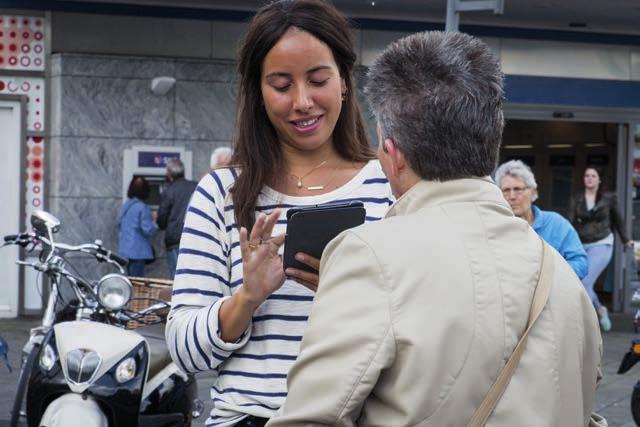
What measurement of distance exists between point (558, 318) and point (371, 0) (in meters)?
11.7

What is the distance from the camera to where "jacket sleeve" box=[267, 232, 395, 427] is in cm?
171

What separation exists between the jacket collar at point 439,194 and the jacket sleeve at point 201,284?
63 centimetres

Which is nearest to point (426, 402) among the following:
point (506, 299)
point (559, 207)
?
point (506, 299)

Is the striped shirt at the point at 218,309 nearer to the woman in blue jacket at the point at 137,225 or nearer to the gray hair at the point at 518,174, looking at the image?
the gray hair at the point at 518,174

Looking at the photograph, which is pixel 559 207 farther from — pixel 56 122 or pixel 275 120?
pixel 275 120

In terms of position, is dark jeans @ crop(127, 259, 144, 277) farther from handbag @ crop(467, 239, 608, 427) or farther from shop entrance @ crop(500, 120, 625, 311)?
handbag @ crop(467, 239, 608, 427)

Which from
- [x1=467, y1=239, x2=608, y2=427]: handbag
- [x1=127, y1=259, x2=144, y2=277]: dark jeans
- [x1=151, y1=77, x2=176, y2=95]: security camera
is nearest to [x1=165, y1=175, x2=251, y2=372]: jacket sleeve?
[x1=467, y1=239, x2=608, y2=427]: handbag

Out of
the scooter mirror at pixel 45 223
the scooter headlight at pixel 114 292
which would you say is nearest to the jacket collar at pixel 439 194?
the scooter headlight at pixel 114 292

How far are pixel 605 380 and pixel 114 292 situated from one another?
18.4 ft

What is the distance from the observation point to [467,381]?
1.74 metres

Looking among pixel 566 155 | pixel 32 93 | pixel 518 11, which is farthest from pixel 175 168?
pixel 566 155

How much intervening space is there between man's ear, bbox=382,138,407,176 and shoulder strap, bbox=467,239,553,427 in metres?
0.28

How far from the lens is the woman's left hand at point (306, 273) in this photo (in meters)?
2.24

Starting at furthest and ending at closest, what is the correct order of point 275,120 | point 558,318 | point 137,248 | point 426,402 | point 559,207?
1. point 559,207
2. point 137,248
3. point 275,120
4. point 558,318
5. point 426,402
